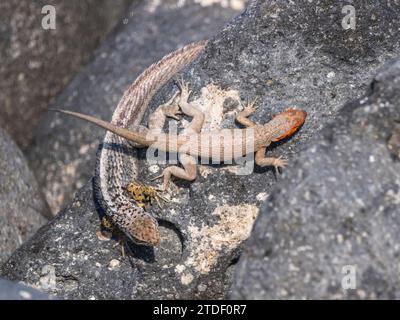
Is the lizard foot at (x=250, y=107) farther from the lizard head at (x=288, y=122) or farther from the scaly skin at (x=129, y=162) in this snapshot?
the scaly skin at (x=129, y=162)

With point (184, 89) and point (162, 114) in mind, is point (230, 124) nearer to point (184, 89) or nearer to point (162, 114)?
point (184, 89)

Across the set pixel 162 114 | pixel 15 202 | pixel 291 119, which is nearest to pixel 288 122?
pixel 291 119

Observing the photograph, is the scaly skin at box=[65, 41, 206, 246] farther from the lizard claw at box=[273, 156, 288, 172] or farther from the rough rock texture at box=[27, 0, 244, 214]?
the rough rock texture at box=[27, 0, 244, 214]

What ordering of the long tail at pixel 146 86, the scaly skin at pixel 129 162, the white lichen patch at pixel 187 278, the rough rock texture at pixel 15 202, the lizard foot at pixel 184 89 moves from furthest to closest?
the rough rock texture at pixel 15 202
the long tail at pixel 146 86
the lizard foot at pixel 184 89
the scaly skin at pixel 129 162
the white lichen patch at pixel 187 278

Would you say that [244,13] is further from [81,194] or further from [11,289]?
[11,289]

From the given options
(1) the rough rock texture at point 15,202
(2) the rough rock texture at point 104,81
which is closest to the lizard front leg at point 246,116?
(1) the rough rock texture at point 15,202
